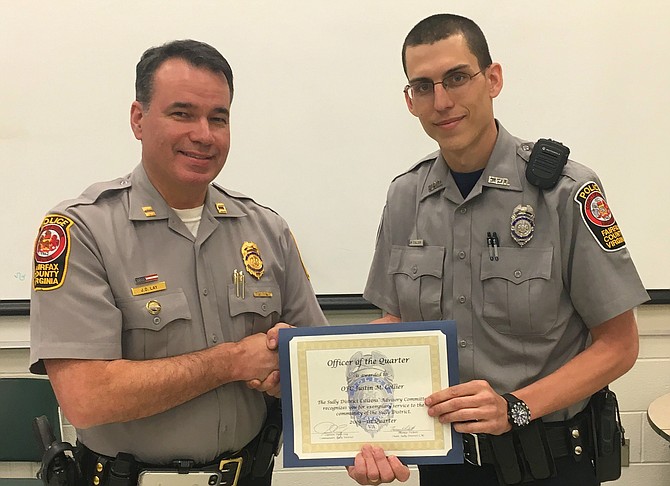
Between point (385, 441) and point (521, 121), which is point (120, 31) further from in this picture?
point (385, 441)

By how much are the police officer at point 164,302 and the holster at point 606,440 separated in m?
0.84

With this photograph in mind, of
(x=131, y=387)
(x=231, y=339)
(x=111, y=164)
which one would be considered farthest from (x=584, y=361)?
(x=111, y=164)

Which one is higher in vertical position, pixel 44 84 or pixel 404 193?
pixel 44 84

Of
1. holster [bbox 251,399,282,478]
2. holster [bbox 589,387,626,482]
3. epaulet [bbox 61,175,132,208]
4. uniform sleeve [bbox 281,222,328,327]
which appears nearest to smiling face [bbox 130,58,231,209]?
epaulet [bbox 61,175,132,208]

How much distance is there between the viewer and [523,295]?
1.55 metres

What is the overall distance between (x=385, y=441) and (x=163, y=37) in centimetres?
179

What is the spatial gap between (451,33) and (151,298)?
3.32 feet

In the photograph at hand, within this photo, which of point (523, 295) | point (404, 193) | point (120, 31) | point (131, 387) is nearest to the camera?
point (131, 387)

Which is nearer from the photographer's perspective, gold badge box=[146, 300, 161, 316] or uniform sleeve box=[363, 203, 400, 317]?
gold badge box=[146, 300, 161, 316]

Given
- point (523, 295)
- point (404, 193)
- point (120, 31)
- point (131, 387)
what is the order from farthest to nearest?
point (120, 31)
point (404, 193)
point (523, 295)
point (131, 387)

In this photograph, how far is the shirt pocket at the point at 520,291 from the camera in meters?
1.53

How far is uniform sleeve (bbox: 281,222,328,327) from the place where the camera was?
1.79 metres

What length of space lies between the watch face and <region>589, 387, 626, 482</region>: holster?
0.87 ft

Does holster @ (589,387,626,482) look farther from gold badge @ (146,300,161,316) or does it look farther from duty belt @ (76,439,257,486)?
gold badge @ (146,300,161,316)
